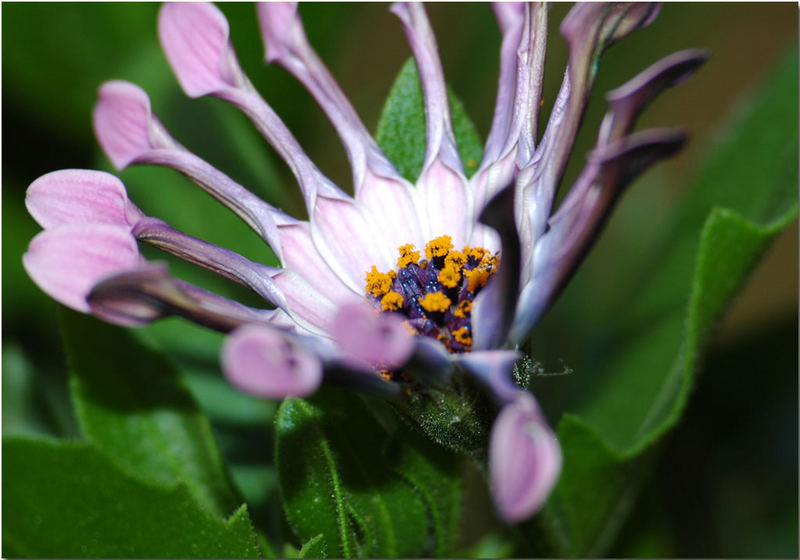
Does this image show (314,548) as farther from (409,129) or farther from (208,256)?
(409,129)

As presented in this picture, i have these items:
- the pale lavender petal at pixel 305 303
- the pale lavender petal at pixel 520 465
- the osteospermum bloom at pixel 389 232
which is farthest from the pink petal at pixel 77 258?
the pale lavender petal at pixel 520 465

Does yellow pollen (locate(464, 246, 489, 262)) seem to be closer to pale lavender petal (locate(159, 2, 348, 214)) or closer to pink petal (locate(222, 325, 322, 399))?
pale lavender petal (locate(159, 2, 348, 214))

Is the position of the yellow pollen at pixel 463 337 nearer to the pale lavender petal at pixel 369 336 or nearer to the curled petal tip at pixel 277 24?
the pale lavender petal at pixel 369 336

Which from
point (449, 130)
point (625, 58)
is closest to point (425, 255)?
point (449, 130)

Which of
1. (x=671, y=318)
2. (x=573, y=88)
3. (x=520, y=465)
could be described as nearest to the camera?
(x=520, y=465)

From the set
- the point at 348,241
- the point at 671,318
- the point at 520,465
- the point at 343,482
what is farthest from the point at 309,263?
the point at 671,318

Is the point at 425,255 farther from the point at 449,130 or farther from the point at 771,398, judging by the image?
the point at 771,398
